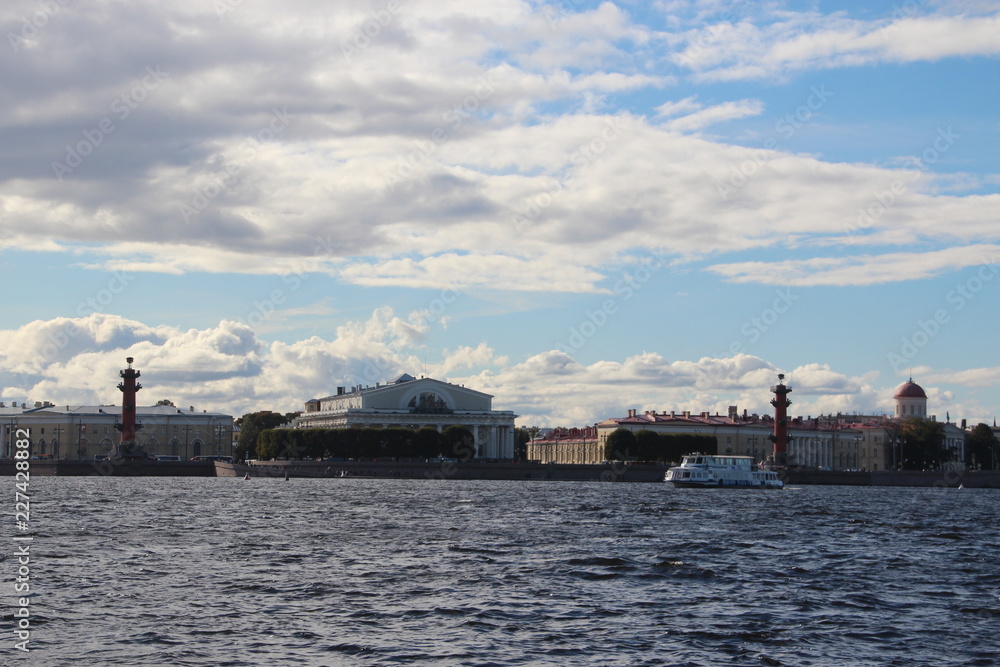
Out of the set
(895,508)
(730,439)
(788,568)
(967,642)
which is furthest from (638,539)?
(730,439)

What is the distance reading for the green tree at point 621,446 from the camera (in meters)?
104

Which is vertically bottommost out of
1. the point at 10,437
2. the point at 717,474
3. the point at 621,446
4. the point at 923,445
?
the point at 717,474

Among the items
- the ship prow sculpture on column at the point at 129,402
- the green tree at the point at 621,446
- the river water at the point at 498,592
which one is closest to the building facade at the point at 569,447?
the green tree at the point at 621,446

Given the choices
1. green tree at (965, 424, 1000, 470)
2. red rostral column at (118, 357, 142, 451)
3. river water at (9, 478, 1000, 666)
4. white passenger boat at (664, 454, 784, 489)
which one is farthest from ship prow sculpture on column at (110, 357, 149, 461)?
green tree at (965, 424, 1000, 470)

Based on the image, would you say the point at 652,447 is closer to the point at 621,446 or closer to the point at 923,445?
the point at 621,446

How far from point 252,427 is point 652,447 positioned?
168ft

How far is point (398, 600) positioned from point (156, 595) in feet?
11.8

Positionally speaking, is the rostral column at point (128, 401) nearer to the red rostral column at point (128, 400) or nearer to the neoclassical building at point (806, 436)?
the red rostral column at point (128, 400)

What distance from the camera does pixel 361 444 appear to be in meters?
102

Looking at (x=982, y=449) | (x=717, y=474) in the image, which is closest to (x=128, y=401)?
(x=717, y=474)

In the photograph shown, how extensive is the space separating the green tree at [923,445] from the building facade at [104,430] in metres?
66.1

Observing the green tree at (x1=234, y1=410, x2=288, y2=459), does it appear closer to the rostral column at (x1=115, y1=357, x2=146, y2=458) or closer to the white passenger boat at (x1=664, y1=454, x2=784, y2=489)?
the rostral column at (x1=115, y1=357, x2=146, y2=458)

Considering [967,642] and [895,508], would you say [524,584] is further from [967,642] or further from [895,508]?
[895,508]

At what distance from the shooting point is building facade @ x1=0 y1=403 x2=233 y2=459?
12469cm
